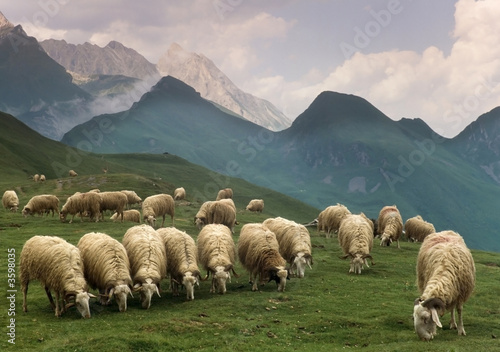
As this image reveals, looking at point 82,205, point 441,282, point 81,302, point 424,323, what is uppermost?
point 82,205

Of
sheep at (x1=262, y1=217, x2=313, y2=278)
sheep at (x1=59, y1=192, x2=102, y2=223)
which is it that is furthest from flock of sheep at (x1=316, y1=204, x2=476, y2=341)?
Answer: sheep at (x1=59, y1=192, x2=102, y2=223)

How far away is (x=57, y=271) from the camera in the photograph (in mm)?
15055

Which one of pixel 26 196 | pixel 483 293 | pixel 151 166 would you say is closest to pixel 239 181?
pixel 151 166

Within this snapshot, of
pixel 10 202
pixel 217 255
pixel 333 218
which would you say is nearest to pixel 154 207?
pixel 333 218

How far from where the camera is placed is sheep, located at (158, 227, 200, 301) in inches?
700

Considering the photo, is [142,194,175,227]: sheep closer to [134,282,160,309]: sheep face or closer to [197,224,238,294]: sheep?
[197,224,238,294]: sheep

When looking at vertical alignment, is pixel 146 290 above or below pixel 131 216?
below

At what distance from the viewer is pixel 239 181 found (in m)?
176

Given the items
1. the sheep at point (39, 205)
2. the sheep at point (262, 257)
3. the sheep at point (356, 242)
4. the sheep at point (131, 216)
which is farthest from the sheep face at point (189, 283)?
the sheep at point (39, 205)

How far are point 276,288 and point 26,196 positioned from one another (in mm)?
55687

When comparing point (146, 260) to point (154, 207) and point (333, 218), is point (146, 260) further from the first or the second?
point (333, 218)

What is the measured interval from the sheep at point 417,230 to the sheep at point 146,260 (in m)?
32.6

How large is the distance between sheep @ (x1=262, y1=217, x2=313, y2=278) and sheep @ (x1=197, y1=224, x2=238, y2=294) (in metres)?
3.70

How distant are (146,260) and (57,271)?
11.6 ft
